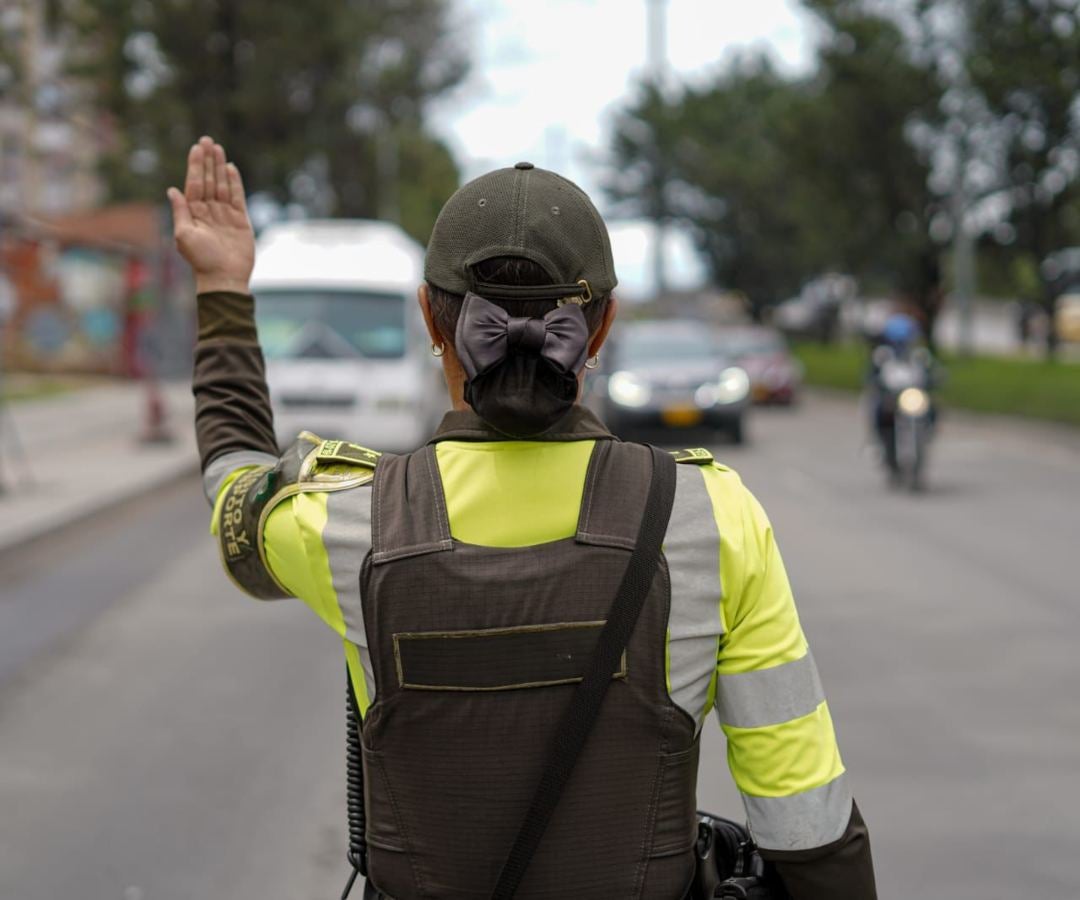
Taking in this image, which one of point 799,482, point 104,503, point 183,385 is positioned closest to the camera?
point 104,503

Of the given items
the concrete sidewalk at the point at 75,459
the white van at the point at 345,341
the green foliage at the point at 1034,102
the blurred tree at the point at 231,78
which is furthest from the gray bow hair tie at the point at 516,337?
the blurred tree at the point at 231,78

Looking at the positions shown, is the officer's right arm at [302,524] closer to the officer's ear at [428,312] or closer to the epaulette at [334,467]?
the epaulette at [334,467]

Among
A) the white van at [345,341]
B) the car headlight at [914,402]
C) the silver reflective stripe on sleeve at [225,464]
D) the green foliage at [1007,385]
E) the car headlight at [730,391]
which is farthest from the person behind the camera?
the green foliage at [1007,385]

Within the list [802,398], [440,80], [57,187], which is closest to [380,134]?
[440,80]

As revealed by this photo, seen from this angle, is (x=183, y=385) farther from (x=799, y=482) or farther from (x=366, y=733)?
(x=366, y=733)

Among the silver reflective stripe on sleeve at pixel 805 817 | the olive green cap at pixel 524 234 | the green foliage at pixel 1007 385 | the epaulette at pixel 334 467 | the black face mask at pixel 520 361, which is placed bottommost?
the green foliage at pixel 1007 385

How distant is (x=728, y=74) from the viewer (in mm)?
56719

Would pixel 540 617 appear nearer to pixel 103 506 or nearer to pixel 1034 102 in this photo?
pixel 103 506

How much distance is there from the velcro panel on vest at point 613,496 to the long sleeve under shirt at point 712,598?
2 centimetres

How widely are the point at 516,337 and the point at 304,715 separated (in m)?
4.88

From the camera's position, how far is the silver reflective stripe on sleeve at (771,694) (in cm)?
Result: 182

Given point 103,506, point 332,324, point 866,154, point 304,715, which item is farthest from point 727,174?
point 304,715

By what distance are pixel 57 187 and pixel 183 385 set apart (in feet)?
68.9

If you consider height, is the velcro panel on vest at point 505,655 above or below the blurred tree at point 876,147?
below
